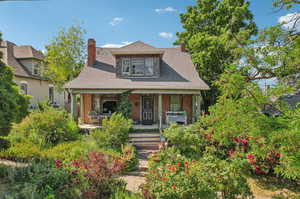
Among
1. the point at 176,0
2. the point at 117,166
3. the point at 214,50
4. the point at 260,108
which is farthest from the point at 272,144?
the point at 214,50

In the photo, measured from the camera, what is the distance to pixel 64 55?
20.8m

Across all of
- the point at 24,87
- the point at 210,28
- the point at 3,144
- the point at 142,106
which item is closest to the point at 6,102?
the point at 3,144

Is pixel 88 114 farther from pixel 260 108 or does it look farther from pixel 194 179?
pixel 260 108

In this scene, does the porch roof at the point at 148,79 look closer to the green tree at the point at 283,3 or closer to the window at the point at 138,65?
the window at the point at 138,65

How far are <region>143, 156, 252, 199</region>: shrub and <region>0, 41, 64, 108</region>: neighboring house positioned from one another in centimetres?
1986

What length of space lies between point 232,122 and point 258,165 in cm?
427

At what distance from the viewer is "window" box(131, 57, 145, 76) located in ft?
44.5

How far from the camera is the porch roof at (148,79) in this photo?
464 inches

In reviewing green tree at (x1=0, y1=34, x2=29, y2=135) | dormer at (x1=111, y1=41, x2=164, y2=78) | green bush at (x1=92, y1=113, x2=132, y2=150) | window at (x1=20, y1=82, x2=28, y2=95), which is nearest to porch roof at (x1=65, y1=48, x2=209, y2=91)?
→ dormer at (x1=111, y1=41, x2=164, y2=78)

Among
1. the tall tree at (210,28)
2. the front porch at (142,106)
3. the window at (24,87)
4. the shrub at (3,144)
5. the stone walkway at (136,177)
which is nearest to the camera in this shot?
the stone walkway at (136,177)

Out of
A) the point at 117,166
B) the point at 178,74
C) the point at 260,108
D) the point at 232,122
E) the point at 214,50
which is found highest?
the point at 214,50

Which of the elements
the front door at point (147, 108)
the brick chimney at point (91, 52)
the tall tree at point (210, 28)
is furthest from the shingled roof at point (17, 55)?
the tall tree at point (210, 28)

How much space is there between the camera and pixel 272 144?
8.96 ft

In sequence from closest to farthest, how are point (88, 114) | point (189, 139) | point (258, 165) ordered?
point (258, 165), point (189, 139), point (88, 114)
